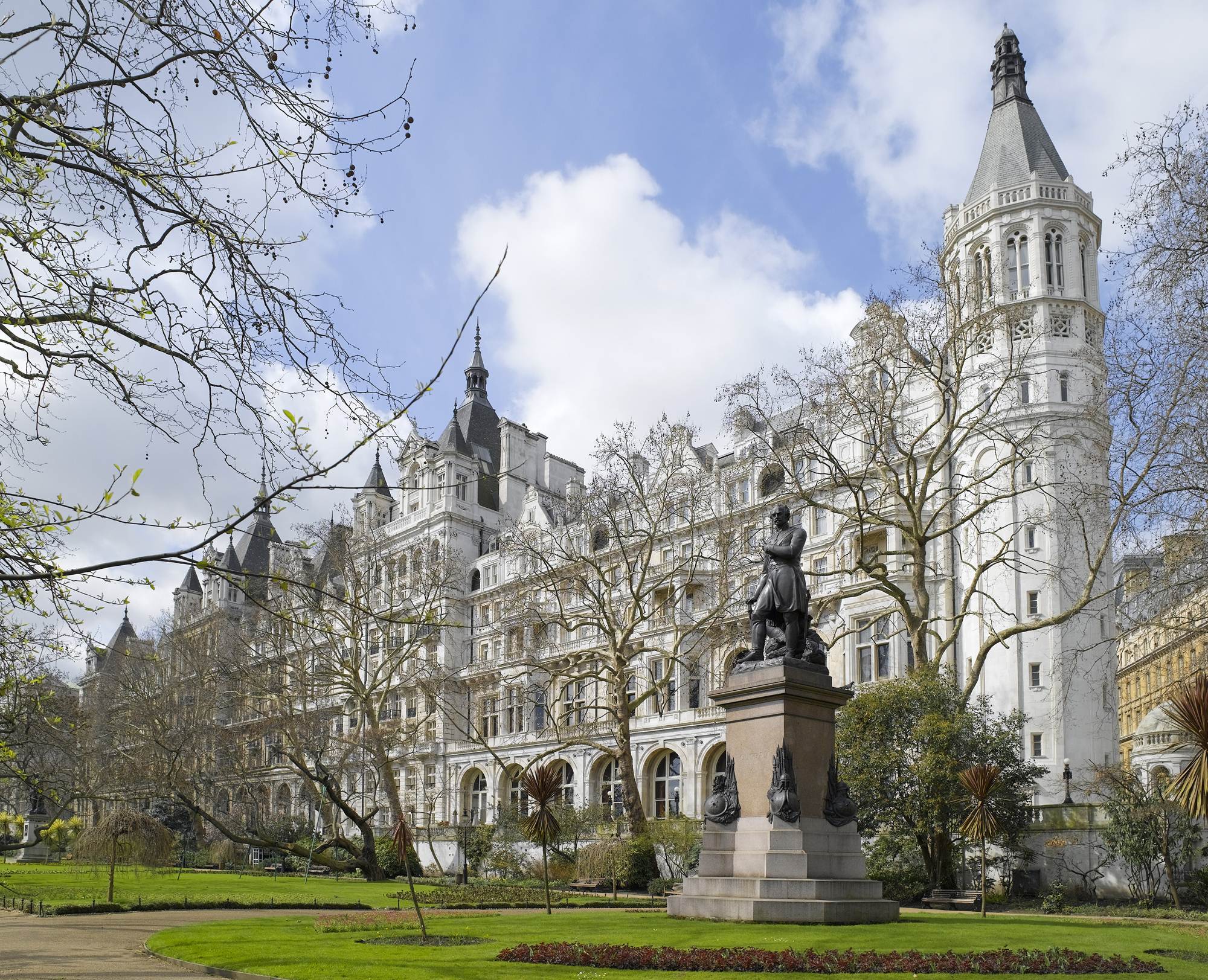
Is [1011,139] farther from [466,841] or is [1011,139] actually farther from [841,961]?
[841,961]

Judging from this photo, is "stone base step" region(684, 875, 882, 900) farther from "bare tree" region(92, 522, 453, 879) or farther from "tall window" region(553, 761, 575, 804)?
"tall window" region(553, 761, 575, 804)

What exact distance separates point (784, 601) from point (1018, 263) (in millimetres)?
31589

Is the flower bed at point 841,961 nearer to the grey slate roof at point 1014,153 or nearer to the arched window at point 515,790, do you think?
the grey slate roof at point 1014,153

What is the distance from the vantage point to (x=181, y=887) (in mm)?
34656

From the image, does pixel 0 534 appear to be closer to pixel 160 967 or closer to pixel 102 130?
pixel 102 130

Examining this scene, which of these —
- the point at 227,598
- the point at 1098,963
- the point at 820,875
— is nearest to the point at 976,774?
the point at 820,875

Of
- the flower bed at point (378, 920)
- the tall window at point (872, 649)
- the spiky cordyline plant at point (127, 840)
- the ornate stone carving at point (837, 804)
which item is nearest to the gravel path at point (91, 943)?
the flower bed at point (378, 920)

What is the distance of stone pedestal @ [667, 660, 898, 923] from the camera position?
16297mm

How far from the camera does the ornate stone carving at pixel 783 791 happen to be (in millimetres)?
16703

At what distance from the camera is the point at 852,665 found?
46469 millimetres

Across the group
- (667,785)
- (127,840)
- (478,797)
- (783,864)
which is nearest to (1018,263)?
(667,785)

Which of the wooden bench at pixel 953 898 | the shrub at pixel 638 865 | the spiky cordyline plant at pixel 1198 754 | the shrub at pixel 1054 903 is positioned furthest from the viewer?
the shrub at pixel 638 865

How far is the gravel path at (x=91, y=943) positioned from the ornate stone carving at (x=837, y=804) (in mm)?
9565

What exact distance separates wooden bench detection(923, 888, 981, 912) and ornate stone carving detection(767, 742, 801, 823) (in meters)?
12.0
